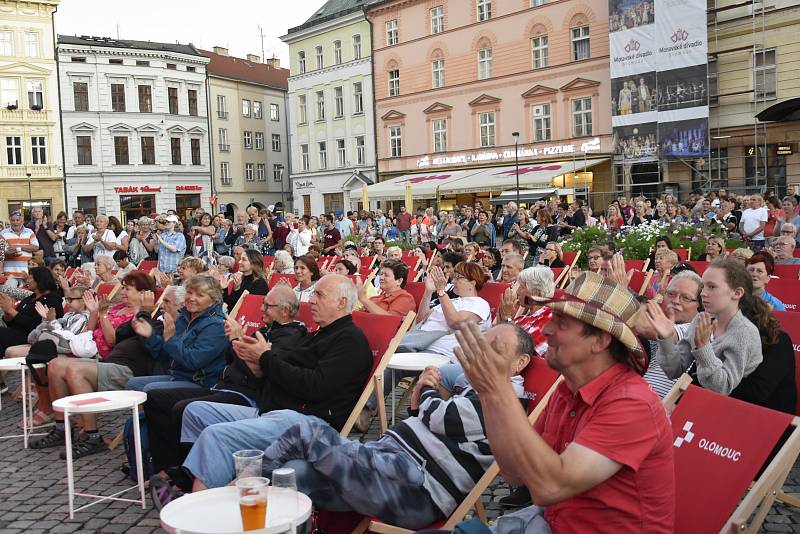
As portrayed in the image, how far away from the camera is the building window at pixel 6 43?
45.4m

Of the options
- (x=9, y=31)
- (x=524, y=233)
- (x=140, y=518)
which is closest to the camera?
(x=140, y=518)

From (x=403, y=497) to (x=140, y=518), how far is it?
6.46 ft

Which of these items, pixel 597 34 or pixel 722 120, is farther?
pixel 597 34

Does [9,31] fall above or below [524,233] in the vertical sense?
above

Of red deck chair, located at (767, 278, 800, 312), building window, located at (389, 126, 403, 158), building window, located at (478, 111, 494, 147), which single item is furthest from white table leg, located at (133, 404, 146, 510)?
building window, located at (389, 126, 403, 158)

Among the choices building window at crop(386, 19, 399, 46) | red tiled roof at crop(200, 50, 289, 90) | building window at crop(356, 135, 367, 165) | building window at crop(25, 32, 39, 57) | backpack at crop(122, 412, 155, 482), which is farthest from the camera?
red tiled roof at crop(200, 50, 289, 90)

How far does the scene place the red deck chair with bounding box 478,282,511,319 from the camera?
7258 mm

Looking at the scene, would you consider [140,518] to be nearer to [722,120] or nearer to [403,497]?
[403,497]

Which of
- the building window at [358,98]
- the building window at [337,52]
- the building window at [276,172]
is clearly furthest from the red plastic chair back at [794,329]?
the building window at [276,172]

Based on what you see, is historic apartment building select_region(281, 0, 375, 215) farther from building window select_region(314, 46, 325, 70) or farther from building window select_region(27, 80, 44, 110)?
building window select_region(27, 80, 44, 110)

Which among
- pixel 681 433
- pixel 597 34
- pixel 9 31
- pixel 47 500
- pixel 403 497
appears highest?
pixel 9 31

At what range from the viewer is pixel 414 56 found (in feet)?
134

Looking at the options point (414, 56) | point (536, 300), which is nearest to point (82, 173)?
point (414, 56)

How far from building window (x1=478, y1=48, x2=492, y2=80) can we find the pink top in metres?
32.8
